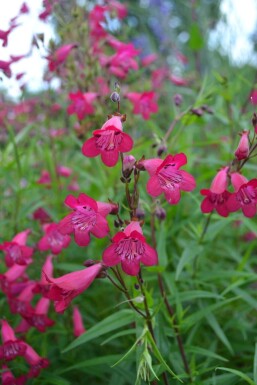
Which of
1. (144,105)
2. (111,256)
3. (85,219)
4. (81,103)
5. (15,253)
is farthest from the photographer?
(144,105)

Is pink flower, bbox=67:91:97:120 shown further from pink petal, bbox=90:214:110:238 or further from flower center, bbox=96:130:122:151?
pink petal, bbox=90:214:110:238

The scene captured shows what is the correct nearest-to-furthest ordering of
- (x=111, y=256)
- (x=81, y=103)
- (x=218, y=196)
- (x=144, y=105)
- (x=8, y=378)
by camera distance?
(x=111, y=256), (x=218, y=196), (x=8, y=378), (x=81, y=103), (x=144, y=105)

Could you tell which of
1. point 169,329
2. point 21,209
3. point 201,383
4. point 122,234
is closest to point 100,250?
point 21,209

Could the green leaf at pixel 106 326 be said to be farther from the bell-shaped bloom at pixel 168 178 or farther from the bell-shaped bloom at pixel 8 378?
the bell-shaped bloom at pixel 168 178

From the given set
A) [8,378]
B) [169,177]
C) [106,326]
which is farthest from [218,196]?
[8,378]

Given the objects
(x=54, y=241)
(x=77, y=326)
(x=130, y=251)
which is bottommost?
(x=77, y=326)

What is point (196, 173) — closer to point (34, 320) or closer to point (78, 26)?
point (78, 26)

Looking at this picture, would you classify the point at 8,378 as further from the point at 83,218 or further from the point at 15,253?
the point at 83,218

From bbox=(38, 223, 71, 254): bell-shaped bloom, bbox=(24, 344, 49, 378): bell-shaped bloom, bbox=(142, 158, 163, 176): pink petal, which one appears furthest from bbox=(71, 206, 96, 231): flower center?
bbox=(24, 344, 49, 378): bell-shaped bloom
